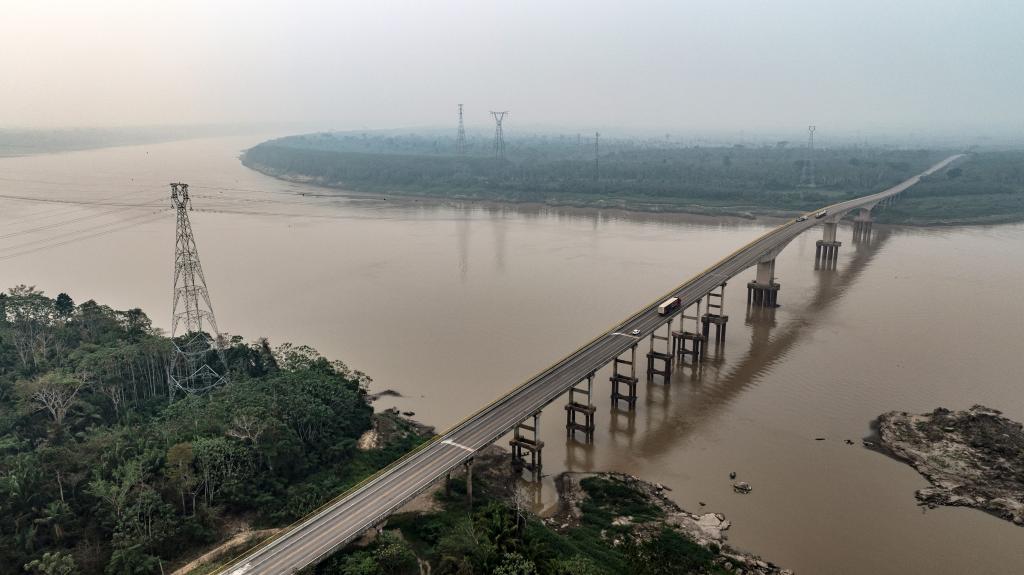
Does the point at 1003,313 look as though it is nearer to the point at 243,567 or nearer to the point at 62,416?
the point at 243,567

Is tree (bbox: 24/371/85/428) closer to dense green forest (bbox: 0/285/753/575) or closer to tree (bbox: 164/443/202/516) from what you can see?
dense green forest (bbox: 0/285/753/575)

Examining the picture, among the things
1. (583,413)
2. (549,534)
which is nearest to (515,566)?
(549,534)

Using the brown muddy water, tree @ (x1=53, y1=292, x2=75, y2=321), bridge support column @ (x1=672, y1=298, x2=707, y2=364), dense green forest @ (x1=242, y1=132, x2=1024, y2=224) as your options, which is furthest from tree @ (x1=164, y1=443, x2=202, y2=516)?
dense green forest @ (x1=242, y1=132, x2=1024, y2=224)

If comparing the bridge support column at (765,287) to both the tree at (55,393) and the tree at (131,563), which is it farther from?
the tree at (55,393)

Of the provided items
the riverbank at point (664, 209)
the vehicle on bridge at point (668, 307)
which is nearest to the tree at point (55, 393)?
the vehicle on bridge at point (668, 307)

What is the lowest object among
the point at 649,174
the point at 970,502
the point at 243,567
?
the point at 970,502

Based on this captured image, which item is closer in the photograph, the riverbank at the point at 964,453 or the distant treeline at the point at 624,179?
the riverbank at the point at 964,453

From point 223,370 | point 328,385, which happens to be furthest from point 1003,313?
point 223,370
